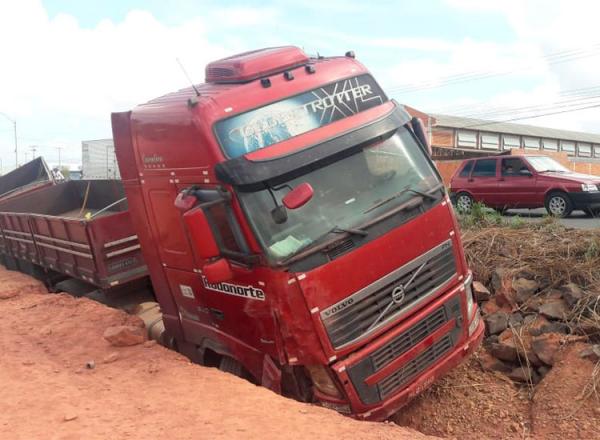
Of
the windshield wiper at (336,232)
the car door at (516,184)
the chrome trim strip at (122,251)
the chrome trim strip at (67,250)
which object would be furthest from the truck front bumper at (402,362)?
the car door at (516,184)

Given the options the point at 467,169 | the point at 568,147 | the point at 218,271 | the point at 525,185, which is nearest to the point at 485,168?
the point at 467,169

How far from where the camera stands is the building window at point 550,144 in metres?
50.7

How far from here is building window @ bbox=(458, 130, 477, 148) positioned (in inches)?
1725

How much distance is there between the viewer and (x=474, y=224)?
9.25 m

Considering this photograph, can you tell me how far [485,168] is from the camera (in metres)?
15.2

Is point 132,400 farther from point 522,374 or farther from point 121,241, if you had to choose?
point 522,374

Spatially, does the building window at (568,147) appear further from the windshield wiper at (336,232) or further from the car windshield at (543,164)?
the windshield wiper at (336,232)

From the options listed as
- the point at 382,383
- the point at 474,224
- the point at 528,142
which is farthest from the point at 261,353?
the point at 528,142

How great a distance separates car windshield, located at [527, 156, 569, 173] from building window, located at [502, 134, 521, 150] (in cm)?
3406

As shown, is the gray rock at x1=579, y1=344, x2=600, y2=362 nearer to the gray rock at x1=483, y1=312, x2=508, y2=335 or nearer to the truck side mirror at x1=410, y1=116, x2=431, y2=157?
the gray rock at x1=483, y1=312, x2=508, y2=335

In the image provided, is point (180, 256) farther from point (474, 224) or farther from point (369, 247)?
point (474, 224)

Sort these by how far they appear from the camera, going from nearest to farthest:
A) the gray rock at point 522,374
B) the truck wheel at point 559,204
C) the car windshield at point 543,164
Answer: the gray rock at point 522,374 < the truck wheel at point 559,204 < the car windshield at point 543,164

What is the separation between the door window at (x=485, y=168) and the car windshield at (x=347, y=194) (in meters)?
10.8

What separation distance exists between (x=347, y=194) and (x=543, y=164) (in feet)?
37.6
